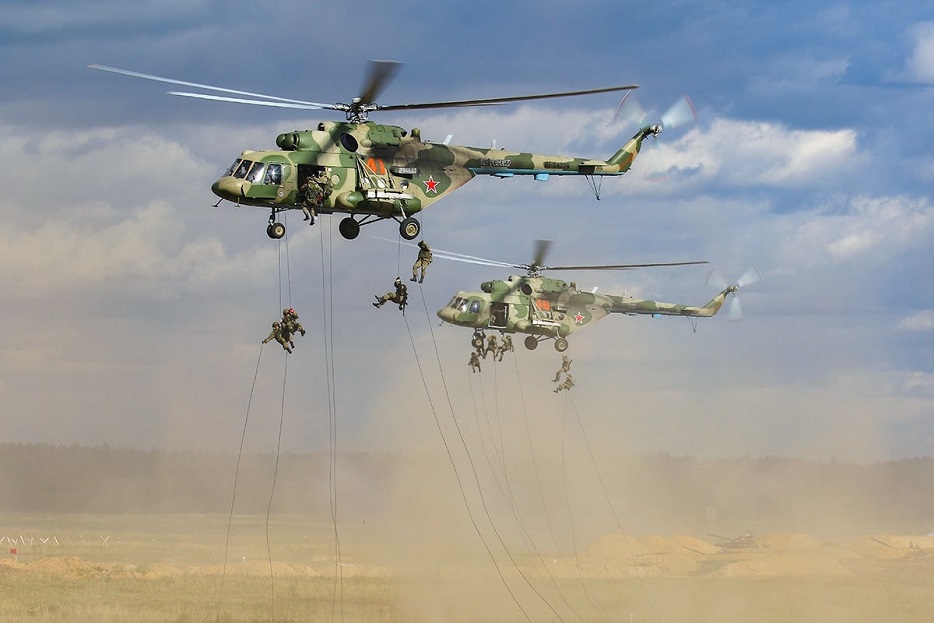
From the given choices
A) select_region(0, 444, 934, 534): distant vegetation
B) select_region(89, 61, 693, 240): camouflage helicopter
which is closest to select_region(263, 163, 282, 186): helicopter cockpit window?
select_region(89, 61, 693, 240): camouflage helicopter

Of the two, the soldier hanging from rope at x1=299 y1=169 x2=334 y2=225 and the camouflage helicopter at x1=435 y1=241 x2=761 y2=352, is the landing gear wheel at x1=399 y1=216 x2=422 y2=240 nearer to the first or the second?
the soldier hanging from rope at x1=299 y1=169 x2=334 y2=225

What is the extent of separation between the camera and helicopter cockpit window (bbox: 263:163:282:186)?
102ft

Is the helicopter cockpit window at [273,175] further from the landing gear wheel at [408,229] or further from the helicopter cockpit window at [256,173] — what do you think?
the landing gear wheel at [408,229]

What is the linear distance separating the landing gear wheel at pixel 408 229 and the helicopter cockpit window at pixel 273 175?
3.05 m

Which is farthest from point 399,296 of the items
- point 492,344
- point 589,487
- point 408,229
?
point 589,487

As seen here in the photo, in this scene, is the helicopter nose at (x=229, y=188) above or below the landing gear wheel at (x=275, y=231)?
above

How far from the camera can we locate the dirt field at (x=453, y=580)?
159 feet

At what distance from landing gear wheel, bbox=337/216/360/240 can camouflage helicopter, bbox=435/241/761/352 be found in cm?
1480

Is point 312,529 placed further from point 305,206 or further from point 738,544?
point 305,206

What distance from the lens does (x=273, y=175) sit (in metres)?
31.1

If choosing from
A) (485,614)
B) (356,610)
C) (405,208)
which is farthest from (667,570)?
(405,208)

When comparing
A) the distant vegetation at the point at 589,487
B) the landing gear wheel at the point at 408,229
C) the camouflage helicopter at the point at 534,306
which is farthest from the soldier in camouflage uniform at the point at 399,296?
the distant vegetation at the point at 589,487

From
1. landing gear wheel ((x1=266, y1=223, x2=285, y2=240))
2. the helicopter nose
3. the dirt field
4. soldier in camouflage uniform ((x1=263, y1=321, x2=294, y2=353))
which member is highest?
the helicopter nose

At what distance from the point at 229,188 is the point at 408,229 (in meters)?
4.22
